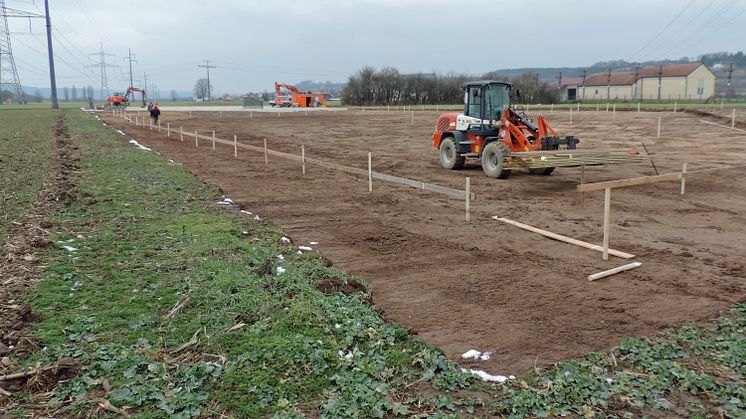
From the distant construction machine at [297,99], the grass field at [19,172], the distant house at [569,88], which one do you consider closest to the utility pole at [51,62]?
the distant construction machine at [297,99]

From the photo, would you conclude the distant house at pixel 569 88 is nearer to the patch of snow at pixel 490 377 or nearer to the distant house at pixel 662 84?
the distant house at pixel 662 84

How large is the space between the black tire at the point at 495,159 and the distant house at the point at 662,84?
72.1 metres

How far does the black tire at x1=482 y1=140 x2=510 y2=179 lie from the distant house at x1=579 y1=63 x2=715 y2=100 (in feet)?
236

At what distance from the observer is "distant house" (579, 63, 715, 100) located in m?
82.2

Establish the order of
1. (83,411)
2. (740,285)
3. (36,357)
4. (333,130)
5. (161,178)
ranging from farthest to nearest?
1. (333,130)
2. (161,178)
3. (740,285)
4. (36,357)
5. (83,411)

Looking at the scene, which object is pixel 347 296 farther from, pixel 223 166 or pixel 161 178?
pixel 223 166

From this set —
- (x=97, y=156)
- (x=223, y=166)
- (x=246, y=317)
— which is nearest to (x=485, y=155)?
(x=223, y=166)

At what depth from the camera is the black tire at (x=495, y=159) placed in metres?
15.5

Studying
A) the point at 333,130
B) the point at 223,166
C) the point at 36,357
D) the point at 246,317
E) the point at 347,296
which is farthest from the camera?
the point at 333,130

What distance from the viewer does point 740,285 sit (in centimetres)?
698

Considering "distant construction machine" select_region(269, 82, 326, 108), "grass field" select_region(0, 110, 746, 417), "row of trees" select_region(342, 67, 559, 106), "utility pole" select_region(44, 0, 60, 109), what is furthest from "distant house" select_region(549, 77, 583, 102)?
"grass field" select_region(0, 110, 746, 417)

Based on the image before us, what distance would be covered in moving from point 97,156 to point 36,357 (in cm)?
1643

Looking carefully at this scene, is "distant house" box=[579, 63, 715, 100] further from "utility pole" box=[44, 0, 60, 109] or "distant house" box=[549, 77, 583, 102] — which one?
"utility pole" box=[44, 0, 60, 109]

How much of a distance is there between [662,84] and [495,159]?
80062 millimetres
